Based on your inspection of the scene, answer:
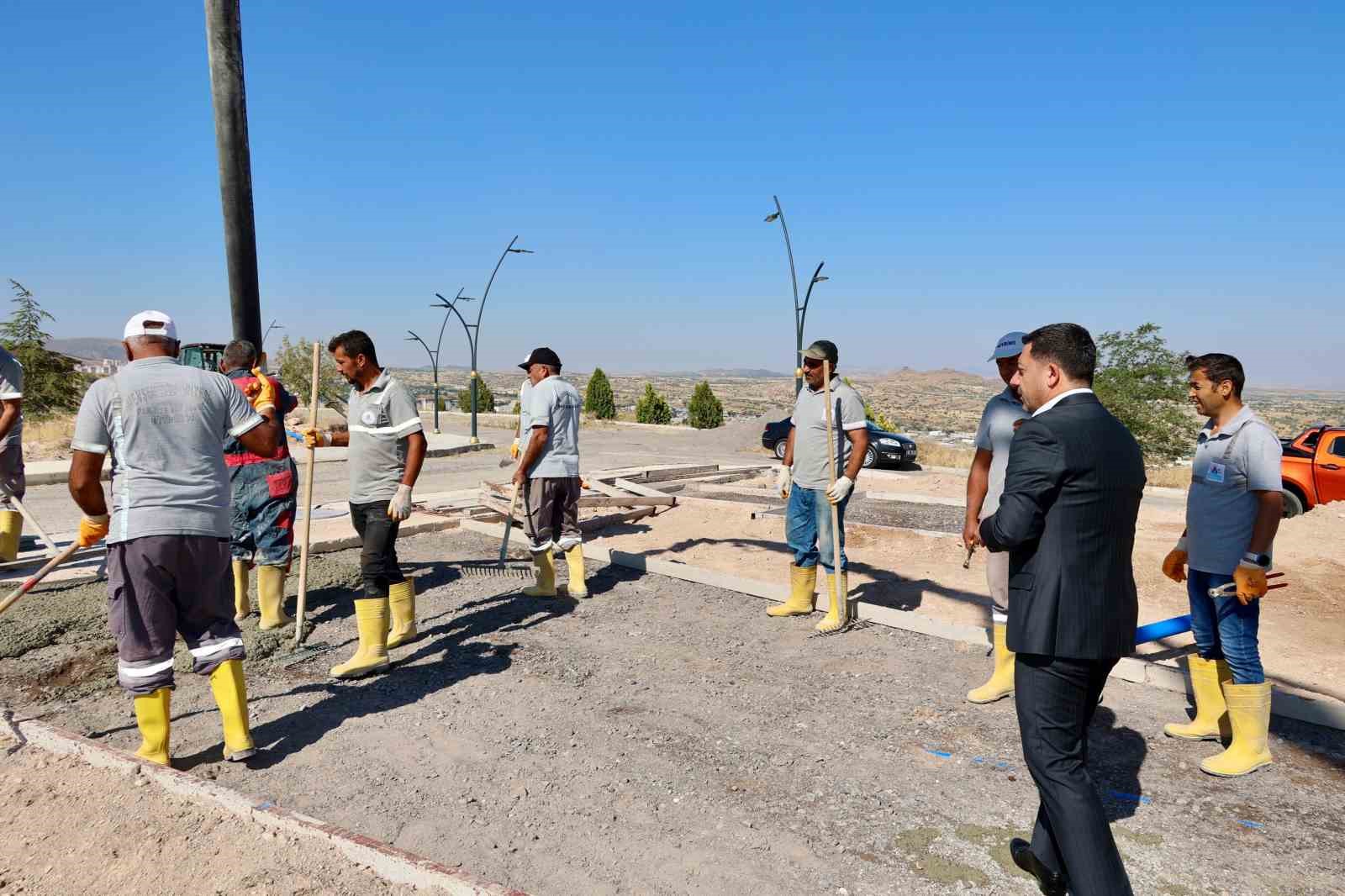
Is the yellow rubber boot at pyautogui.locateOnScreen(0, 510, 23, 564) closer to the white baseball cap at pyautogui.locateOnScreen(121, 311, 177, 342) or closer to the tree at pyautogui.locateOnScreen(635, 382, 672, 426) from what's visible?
the white baseball cap at pyautogui.locateOnScreen(121, 311, 177, 342)

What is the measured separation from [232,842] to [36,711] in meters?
2.22

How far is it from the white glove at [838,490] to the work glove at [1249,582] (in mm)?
2431

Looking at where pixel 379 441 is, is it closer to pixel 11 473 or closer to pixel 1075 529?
pixel 1075 529

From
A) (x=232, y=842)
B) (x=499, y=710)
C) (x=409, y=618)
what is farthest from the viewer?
(x=409, y=618)

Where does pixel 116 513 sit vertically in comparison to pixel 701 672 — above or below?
above

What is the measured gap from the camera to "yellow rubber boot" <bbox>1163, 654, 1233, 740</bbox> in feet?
12.7

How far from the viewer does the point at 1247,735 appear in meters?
3.59

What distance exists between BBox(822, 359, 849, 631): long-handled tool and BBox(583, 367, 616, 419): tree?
39552mm

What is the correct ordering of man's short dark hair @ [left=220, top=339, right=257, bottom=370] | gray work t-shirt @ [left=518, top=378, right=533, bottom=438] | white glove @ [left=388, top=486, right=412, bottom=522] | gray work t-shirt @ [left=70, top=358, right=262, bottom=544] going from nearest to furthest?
gray work t-shirt @ [left=70, top=358, right=262, bottom=544] < white glove @ [left=388, top=486, right=412, bottom=522] < man's short dark hair @ [left=220, top=339, right=257, bottom=370] < gray work t-shirt @ [left=518, top=378, right=533, bottom=438]

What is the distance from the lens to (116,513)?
3408mm

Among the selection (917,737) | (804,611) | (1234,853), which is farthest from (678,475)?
(1234,853)

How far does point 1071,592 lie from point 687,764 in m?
1.98

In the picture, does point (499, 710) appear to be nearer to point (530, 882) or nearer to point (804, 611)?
point (530, 882)

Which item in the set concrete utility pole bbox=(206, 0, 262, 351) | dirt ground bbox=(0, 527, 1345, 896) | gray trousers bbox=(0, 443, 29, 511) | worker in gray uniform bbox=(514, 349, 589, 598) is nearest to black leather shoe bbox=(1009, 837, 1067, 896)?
dirt ground bbox=(0, 527, 1345, 896)
